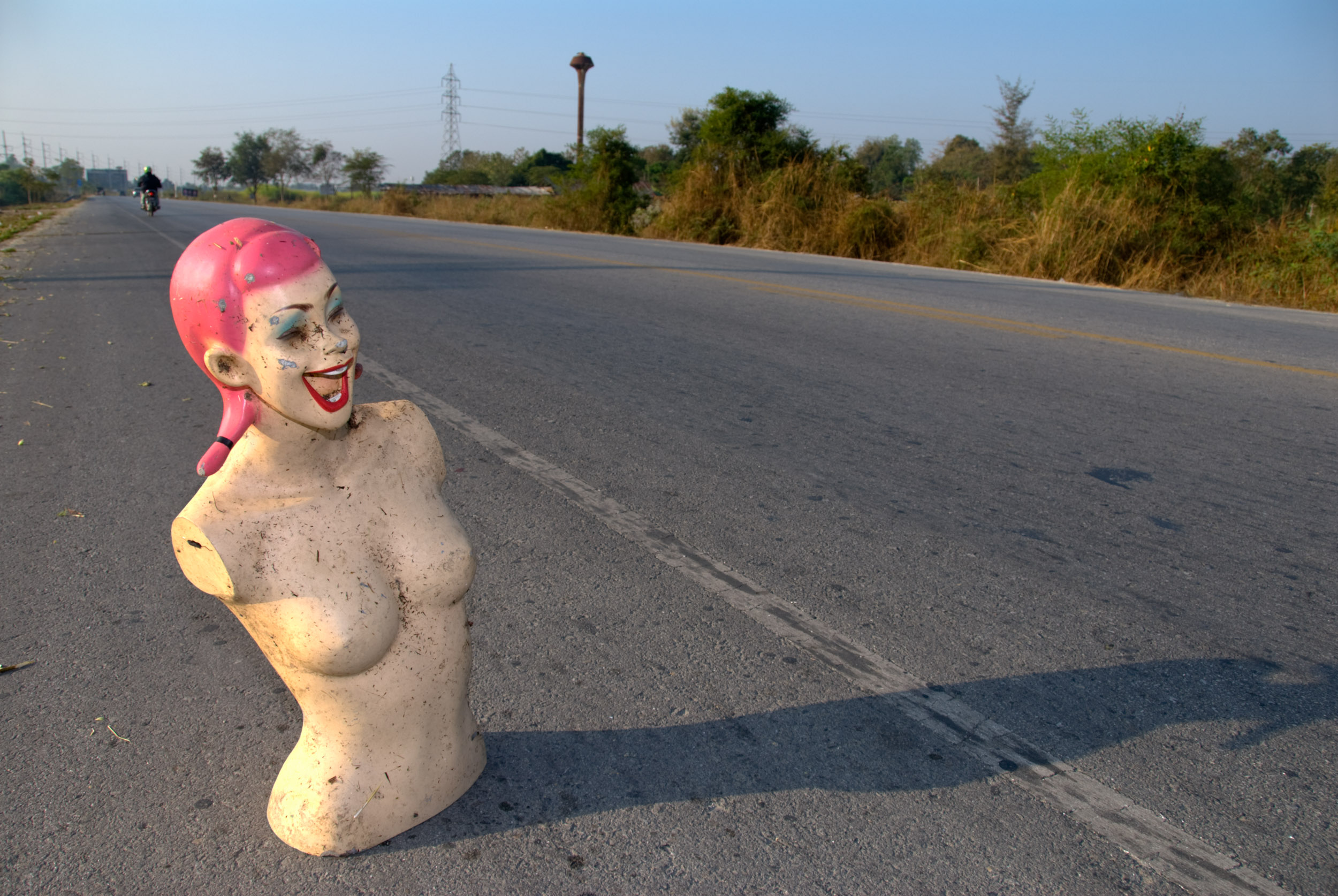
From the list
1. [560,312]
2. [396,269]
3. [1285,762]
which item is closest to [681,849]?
[1285,762]

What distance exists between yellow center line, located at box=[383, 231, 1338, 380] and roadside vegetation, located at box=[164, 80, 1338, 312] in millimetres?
5367

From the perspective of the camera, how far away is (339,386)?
165cm

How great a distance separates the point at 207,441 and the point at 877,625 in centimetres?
347

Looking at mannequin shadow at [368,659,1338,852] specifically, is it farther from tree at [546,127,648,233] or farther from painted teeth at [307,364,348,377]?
tree at [546,127,648,233]

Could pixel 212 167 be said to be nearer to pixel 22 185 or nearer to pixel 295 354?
pixel 22 185

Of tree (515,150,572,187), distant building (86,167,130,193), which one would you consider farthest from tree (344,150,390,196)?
distant building (86,167,130,193)

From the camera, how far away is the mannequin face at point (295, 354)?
1.57 m

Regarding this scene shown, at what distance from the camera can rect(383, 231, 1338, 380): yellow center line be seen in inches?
284

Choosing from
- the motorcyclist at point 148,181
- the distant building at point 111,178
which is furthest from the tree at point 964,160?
the distant building at point 111,178

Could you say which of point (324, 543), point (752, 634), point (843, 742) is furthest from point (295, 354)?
point (752, 634)

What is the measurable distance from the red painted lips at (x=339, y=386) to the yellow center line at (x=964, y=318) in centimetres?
727

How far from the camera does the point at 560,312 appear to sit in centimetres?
877

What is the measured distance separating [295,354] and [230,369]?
124 mm

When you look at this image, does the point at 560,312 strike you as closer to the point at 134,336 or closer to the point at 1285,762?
the point at 134,336
